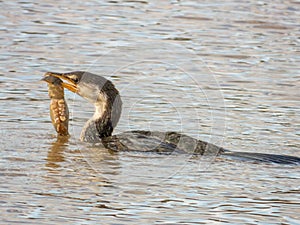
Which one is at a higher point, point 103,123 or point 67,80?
point 67,80

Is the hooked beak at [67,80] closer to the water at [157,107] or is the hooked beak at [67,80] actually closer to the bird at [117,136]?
the bird at [117,136]

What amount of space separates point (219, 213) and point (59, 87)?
3.29 meters

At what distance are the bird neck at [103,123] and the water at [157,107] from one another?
18 centimetres

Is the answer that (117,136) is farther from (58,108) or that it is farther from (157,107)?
(157,107)

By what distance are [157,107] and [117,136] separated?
1649 millimetres

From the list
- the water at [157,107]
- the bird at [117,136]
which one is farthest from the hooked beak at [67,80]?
the water at [157,107]

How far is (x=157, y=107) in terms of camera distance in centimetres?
1116

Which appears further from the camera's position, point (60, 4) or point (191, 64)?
point (60, 4)

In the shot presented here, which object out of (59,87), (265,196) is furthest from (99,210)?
(59,87)

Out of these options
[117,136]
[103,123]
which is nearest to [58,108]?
[103,123]

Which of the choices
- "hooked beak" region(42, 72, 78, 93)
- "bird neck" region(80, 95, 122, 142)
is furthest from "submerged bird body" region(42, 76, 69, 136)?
"bird neck" region(80, 95, 122, 142)

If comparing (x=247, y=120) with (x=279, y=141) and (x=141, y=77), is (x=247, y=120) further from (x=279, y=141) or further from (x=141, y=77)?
(x=141, y=77)

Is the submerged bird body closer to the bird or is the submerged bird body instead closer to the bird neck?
the bird

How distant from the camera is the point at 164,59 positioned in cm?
1362
